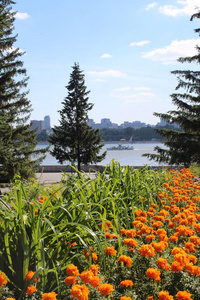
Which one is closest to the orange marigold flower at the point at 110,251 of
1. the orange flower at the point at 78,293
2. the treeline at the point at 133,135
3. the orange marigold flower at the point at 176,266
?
the orange marigold flower at the point at 176,266

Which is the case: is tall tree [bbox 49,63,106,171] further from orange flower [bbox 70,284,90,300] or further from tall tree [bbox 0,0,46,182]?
orange flower [bbox 70,284,90,300]

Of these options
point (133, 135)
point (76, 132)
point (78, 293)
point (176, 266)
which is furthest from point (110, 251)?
point (133, 135)

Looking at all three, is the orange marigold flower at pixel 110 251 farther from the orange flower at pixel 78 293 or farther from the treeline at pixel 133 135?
the treeline at pixel 133 135

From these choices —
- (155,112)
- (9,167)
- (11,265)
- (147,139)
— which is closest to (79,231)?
(11,265)

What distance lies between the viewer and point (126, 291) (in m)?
2.03

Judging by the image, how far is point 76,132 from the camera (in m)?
26.3

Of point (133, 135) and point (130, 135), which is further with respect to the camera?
point (133, 135)

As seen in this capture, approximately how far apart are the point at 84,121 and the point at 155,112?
10322 mm

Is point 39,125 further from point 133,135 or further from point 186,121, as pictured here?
point 133,135

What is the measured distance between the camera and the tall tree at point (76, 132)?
84.4ft

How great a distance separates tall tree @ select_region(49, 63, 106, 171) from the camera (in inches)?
1013

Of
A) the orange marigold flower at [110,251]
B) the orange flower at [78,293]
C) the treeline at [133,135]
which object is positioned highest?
the treeline at [133,135]

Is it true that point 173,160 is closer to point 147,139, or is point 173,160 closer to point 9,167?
point 9,167

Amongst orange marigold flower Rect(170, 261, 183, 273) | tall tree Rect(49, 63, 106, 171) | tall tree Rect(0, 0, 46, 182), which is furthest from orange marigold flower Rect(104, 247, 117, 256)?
tall tree Rect(49, 63, 106, 171)
